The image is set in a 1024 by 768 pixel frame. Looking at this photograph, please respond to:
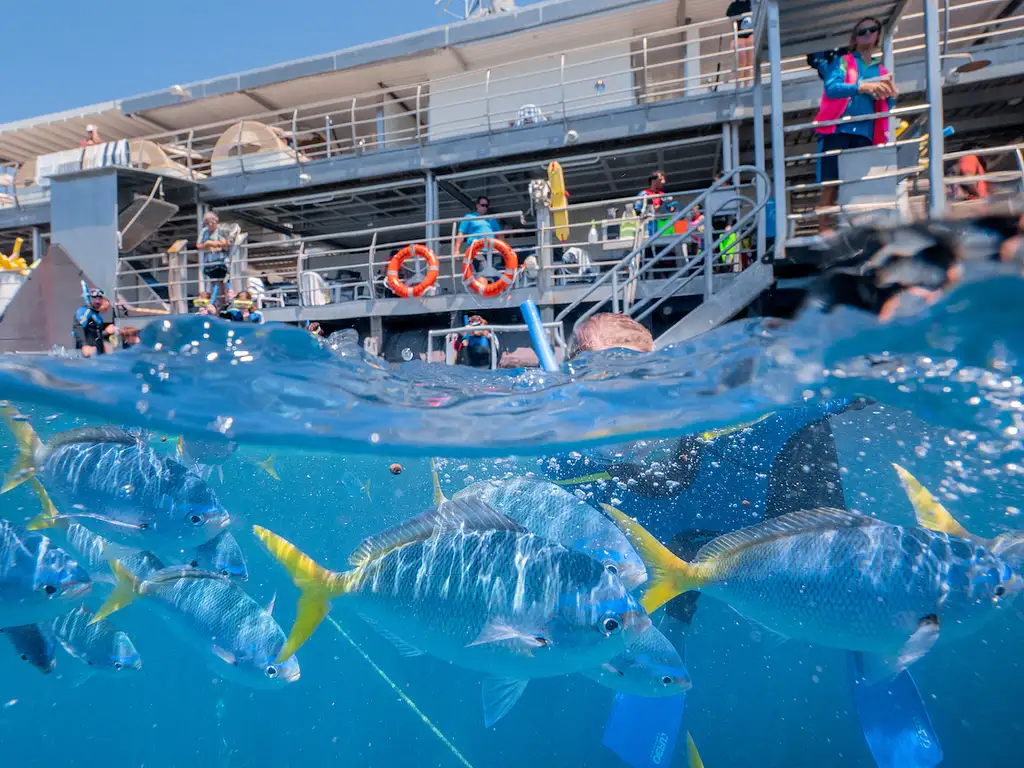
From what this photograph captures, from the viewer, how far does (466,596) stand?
8.73ft

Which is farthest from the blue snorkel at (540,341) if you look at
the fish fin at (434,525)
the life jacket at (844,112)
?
the life jacket at (844,112)

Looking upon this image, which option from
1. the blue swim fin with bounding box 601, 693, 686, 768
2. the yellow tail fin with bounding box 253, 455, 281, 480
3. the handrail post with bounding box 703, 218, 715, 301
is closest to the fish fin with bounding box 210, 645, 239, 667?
the blue swim fin with bounding box 601, 693, 686, 768

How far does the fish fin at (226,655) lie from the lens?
3.48 meters

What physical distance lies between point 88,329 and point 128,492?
8236 mm

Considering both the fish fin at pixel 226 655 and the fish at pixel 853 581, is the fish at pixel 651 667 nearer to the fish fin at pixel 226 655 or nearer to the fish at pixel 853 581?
the fish at pixel 853 581

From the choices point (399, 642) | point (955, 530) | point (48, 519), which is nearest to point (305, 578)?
point (399, 642)

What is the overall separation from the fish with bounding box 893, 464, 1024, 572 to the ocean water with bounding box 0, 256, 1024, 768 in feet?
1.08

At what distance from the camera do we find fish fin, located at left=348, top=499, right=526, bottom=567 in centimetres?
290

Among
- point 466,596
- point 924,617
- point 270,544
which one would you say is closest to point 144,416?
point 270,544

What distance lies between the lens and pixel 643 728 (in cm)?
313

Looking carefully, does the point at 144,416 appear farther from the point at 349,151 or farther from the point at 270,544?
the point at 349,151

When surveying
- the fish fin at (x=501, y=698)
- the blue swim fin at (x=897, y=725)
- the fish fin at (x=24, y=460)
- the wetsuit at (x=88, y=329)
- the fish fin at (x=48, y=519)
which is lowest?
the blue swim fin at (x=897, y=725)

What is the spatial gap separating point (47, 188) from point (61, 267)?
25.0ft

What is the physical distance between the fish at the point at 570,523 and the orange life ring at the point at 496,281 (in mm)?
6953
